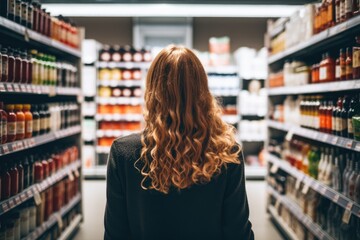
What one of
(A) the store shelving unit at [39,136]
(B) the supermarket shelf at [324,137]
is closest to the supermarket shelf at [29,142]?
(A) the store shelving unit at [39,136]

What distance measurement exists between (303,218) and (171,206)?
8.00 feet

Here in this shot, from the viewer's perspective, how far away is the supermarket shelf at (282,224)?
4.05 metres

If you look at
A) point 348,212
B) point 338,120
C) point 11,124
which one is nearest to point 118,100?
point 11,124

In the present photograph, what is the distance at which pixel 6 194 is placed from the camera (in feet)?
8.68

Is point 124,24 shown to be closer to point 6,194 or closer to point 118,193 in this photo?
point 6,194

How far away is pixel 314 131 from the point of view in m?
3.43

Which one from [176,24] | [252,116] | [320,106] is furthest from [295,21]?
[176,24]

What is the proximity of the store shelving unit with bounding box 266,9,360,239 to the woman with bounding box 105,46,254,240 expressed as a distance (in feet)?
4.11

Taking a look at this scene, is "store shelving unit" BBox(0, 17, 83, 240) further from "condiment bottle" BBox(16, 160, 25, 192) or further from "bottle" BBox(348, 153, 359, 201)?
"bottle" BBox(348, 153, 359, 201)

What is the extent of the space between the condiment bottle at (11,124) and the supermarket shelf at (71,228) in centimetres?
158

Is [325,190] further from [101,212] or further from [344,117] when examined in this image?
[101,212]

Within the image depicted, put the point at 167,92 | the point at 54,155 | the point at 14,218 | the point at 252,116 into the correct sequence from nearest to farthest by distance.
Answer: the point at 167,92, the point at 14,218, the point at 54,155, the point at 252,116

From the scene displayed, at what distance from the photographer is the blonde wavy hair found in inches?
61.2

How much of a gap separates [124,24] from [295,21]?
5.62 m
